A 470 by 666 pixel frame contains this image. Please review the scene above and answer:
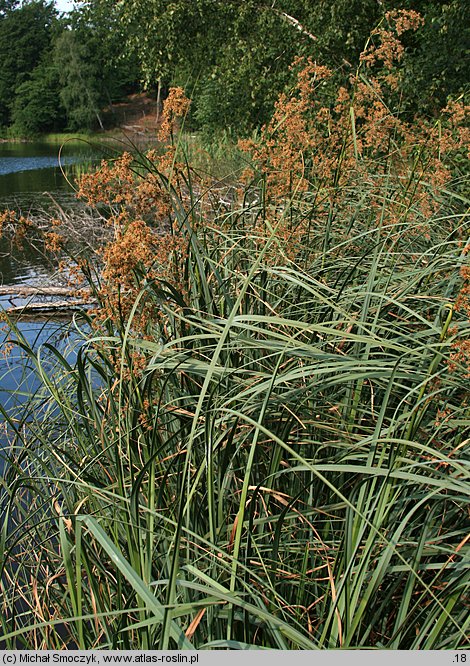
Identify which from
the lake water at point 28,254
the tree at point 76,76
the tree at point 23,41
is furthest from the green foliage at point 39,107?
the lake water at point 28,254

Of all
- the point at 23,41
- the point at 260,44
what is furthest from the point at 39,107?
the point at 260,44

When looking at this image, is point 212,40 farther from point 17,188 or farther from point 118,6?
point 17,188

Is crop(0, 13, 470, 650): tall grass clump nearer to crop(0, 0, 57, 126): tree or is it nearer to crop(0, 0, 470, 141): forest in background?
crop(0, 0, 470, 141): forest in background

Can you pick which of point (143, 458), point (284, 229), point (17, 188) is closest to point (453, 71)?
point (284, 229)

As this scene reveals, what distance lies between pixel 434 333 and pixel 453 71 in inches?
351

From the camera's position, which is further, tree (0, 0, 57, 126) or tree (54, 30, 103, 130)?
tree (0, 0, 57, 126)

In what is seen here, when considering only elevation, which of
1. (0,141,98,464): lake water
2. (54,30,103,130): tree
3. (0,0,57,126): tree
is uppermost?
(0,0,57,126): tree

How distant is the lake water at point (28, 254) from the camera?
327 cm

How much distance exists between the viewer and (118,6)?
12805 mm

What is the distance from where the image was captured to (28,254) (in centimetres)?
1095

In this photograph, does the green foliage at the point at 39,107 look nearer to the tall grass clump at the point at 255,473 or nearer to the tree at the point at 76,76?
the tree at the point at 76,76

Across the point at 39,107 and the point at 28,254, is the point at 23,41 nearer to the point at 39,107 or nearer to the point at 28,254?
the point at 39,107

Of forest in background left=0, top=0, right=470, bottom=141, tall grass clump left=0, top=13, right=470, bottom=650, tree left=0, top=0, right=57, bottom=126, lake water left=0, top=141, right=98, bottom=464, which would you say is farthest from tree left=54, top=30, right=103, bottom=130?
tall grass clump left=0, top=13, right=470, bottom=650

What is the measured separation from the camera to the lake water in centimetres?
327
